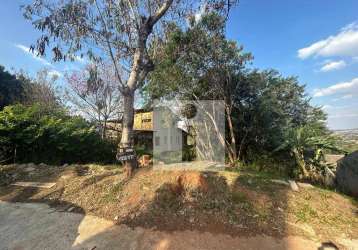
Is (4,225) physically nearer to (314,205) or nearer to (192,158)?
(314,205)

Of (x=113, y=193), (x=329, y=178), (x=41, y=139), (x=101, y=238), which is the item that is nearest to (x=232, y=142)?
(x=329, y=178)

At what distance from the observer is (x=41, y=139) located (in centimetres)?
707

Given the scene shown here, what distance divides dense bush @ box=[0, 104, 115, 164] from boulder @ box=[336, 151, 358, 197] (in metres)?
7.81

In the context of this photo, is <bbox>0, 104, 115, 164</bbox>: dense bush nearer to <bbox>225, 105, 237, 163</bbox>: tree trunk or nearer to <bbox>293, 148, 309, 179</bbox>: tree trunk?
<bbox>225, 105, 237, 163</bbox>: tree trunk

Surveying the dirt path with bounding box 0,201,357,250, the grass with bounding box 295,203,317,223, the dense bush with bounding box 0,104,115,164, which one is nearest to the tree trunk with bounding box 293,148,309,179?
the grass with bounding box 295,203,317,223

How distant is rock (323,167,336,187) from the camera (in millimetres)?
5058

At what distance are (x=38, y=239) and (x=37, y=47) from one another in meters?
3.45

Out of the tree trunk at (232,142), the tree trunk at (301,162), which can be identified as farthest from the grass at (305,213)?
the tree trunk at (232,142)

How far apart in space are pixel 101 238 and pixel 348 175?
487cm

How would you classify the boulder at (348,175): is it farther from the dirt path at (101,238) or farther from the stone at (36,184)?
the stone at (36,184)

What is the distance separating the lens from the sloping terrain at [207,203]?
2.85 meters

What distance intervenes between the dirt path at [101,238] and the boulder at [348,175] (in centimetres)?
224

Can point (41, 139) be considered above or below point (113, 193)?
above

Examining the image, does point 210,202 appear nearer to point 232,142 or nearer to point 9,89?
point 232,142
